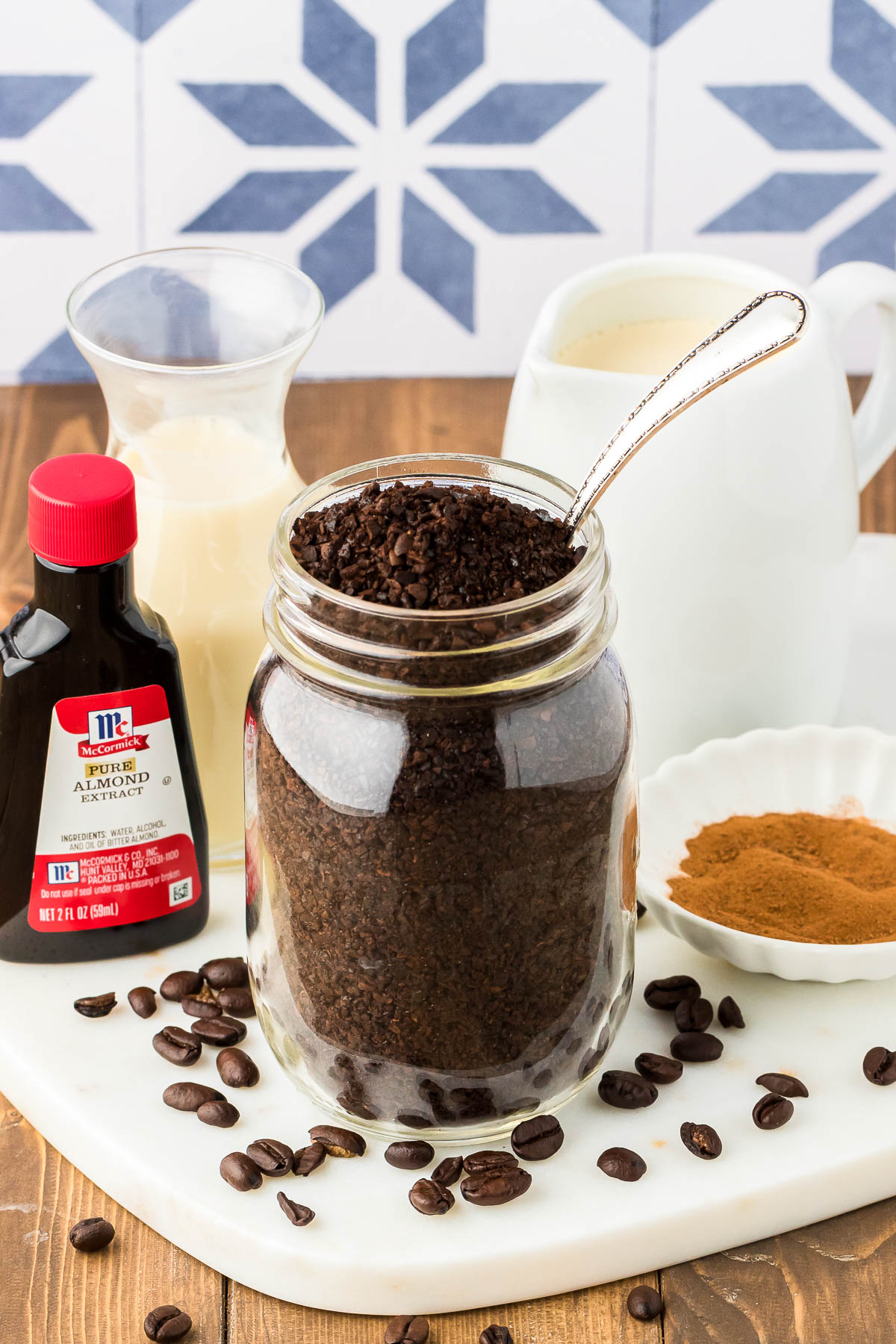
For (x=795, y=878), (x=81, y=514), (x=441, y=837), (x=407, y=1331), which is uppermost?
(x=81, y=514)

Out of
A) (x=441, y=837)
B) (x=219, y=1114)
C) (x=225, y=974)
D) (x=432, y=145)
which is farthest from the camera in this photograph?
(x=432, y=145)

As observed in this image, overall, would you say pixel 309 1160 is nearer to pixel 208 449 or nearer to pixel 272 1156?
pixel 272 1156

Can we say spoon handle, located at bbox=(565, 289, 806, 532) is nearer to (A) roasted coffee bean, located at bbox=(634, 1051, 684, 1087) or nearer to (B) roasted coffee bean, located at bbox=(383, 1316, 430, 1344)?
(A) roasted coffee bean, located at bbox=(634, 1051, 684, 1087)

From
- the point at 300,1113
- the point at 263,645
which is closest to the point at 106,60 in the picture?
the point at 263,645

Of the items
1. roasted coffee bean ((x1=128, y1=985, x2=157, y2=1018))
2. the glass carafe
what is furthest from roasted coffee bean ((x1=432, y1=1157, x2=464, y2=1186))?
the glass carafe

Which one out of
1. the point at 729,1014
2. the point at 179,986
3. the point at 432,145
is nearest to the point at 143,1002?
the point at 179,986

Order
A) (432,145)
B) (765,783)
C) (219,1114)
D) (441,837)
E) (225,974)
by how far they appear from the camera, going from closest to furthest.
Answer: (441,837)
(219,1114)
(225,974)
(765,783)
(432,145)

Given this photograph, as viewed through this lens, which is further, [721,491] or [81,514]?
[721,491]

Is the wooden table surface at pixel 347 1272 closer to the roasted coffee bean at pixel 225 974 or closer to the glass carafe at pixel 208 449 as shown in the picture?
the roasted coffee bean at pixel 225 974

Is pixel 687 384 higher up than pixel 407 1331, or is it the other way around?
pixel 687 384
